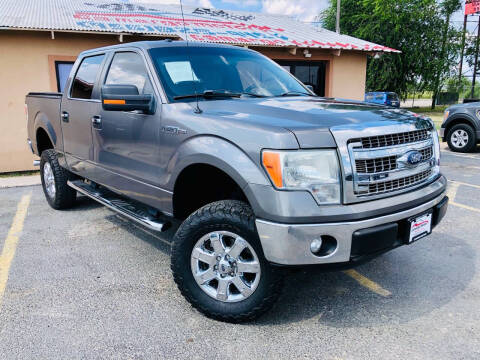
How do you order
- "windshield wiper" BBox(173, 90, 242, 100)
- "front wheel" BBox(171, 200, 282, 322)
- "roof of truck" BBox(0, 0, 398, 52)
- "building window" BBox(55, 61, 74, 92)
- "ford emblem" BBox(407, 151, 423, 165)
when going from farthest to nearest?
"building window" BBox(55, 61, 74, 92) → "roof of truck" BBox(0, 0, 398, 52) → "windshield wiper" BBox(173, 90, 242, 100) → "ford emblem" BBox(407, 151, 423, 165) → "front wheel" BBox(171, 200, 282, 322)

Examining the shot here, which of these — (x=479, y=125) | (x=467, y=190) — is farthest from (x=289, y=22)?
(x=467, y=190)

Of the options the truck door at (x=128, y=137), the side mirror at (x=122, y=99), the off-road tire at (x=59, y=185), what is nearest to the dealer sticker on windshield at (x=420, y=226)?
the truck door at (x=128, y=137)

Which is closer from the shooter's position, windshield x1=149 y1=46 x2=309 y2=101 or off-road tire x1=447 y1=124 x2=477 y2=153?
windshield x1=149 y1=46 x2=309 y2=101

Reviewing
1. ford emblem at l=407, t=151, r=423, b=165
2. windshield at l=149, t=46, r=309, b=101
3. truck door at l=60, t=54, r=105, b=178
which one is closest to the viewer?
ford emblem at l=407, t=151, r=423, b=165

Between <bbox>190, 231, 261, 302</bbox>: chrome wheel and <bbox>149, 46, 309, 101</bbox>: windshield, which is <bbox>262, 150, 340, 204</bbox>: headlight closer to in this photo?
<bbox>190, 231, 261, 302</bbox>: chrome wheel

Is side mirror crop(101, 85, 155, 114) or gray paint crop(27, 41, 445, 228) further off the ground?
side mirror crop(101, 85, 155, 114)

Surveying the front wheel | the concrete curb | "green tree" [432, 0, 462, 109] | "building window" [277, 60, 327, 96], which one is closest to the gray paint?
the front wheel

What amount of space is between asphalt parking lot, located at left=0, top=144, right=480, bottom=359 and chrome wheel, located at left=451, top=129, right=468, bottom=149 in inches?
265

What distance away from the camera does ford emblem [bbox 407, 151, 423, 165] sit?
2.79 meters

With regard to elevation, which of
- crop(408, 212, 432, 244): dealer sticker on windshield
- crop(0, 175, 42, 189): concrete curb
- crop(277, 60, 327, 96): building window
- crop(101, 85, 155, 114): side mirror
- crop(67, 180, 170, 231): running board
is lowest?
crop(0, 175, 42, 189): concrete curb

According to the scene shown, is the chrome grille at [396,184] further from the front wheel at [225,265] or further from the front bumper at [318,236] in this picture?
the front wheel at [225,265]

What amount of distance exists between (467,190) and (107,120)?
18.8 ft

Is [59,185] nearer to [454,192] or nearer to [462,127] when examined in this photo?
[454,192]

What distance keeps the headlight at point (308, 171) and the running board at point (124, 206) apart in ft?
4.27
